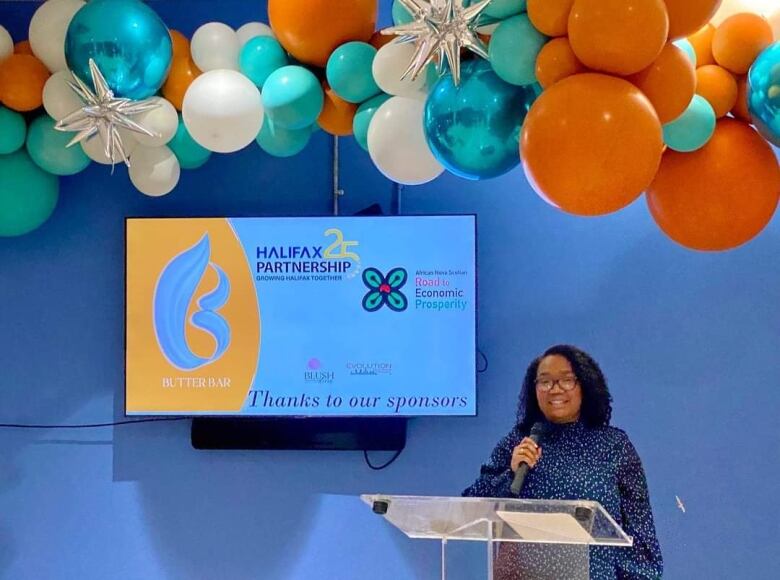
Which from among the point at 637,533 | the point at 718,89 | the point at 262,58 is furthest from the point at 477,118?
the point at 637,533

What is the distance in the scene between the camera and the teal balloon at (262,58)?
2955mm

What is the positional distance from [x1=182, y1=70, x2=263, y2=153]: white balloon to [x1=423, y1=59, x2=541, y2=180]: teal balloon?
0.70m

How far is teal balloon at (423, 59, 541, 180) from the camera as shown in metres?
2.37

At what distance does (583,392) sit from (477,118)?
49.8 inches

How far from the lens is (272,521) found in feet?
11.8

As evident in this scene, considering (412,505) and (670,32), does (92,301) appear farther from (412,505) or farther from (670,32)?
(670,32)

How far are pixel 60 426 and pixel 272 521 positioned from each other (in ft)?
2.80

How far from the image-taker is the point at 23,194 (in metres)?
3.30

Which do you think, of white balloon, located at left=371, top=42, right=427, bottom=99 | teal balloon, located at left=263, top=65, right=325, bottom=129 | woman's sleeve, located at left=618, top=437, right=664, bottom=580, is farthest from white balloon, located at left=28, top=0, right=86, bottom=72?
woman's sleeve, located at left=618, top=437, right=664, bottom=580

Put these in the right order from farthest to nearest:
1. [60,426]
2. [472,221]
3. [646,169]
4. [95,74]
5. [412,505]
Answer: [60,426]
[472,221]
[95,74]
[412,505]
[646,169]

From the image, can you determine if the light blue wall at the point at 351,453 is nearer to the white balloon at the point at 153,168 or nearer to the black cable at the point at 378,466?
the black cable at the point at 378,466

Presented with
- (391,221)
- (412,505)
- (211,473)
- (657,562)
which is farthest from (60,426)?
(657,562)

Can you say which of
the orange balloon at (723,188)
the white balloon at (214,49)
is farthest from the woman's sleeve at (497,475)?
the white balloon at (214,49)

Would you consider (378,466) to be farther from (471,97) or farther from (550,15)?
(550,15)
